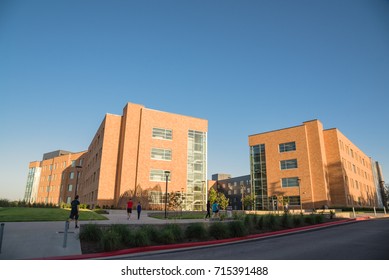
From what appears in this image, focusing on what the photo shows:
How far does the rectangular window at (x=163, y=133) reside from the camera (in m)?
45.0

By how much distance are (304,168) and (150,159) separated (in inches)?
1152

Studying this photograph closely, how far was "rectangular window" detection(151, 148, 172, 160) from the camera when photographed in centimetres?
4394

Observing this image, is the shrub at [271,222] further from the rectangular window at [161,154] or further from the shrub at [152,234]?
the rectangular window at [161,154]

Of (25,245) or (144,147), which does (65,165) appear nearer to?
(144,147)

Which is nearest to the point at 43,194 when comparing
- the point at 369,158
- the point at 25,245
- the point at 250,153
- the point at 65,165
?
the point at 65,165

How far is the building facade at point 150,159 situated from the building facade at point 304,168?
15522 millimetres

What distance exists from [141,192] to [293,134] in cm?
3253

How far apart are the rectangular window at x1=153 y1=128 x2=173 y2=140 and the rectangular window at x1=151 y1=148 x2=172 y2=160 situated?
2259 mm

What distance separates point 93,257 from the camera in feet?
27.2

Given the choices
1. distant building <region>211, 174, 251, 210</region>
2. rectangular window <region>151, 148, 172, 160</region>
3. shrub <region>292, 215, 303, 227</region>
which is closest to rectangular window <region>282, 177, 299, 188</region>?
rectangular window <region>151, 148, 172, 160</region>

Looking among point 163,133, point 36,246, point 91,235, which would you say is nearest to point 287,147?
point 163,133

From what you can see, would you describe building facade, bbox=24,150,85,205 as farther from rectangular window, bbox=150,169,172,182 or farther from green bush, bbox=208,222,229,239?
green bush, bbox=208,222,229,239

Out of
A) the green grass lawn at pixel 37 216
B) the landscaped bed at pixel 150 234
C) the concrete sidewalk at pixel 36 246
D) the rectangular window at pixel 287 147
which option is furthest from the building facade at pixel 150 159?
the concrete sidewalk at pixel 36 246

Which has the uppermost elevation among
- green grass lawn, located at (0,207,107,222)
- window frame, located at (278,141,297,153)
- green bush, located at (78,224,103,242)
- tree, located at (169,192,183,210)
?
window frame, located at (278,141,297,153)
